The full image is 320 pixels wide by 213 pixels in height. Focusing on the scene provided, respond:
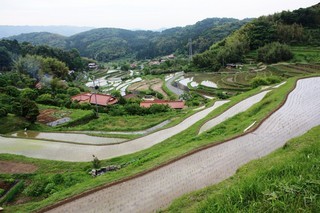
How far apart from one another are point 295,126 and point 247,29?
5747 centimetres

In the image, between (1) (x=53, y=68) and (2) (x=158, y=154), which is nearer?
(2) (x=158, y=154)

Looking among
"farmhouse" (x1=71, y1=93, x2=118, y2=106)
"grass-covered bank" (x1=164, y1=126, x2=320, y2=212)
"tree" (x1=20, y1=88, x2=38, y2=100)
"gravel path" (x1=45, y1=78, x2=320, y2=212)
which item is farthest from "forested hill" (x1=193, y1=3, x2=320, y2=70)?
"grass-covered bank" (x1=164, y1=126, x2=320, y2=212)

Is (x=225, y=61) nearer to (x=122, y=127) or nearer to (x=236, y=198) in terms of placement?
(x=122, y=127)

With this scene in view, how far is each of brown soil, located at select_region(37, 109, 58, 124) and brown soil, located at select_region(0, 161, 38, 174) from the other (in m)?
9.43

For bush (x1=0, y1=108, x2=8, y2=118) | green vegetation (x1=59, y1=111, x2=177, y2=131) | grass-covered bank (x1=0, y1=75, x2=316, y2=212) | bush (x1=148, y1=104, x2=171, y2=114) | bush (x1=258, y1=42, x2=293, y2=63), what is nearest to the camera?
grass-covered bank (x1=0, y1=75, x2=316, y2=212)

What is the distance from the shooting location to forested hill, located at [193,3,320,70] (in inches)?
2094

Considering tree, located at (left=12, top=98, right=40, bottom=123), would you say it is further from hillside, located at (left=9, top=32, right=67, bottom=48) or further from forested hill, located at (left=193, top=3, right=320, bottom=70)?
hillside, located at (left=9, top=32, right=67, bottom=48)

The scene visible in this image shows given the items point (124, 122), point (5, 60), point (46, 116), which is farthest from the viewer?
point (5, 60)

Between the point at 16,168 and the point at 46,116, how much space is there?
11.5 meters

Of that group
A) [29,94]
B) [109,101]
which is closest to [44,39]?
[29,94]

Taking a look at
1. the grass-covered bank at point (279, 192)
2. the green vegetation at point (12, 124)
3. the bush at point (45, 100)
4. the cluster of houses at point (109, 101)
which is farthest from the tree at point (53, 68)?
the grass-covered bank at point (279, 192)

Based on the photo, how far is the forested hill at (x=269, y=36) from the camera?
174 feet

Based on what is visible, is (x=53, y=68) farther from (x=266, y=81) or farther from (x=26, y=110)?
(x=266, y=81)

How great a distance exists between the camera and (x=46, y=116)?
907 inches
